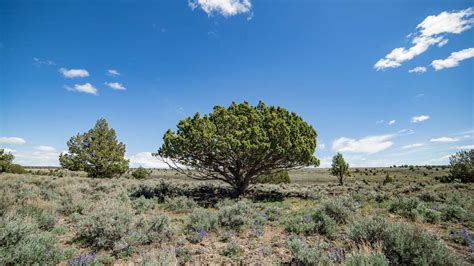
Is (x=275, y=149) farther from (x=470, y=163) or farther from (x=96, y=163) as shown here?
(x=470, y=163)

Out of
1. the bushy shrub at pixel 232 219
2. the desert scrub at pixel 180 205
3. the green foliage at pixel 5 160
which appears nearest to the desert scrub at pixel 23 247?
the bushy shrub at pixel 232 219

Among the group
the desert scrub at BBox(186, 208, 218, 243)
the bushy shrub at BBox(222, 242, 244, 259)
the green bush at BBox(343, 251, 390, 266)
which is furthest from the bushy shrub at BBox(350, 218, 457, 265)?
the desert scrub at BBox(186, 208, 218, 243)

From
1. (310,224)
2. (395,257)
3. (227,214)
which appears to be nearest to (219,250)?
(227,214)

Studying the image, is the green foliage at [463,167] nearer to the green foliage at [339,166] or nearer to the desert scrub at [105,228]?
the green foliage at [339,166]

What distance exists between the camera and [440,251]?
4824mm

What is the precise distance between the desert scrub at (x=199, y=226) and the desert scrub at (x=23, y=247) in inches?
138

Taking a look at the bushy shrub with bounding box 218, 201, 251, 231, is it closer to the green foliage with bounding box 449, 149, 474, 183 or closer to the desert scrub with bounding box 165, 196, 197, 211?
the desert scrub with bounding box 165, 196, 197, 211

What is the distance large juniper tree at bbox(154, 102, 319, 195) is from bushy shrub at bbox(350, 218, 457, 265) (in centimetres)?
999

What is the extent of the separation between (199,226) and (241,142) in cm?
781

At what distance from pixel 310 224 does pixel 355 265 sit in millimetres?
4278

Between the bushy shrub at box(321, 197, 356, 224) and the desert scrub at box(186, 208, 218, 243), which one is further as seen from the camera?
the bushy shrub at box(321, 197, 356, 224)

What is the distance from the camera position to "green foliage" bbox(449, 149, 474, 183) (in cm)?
2966

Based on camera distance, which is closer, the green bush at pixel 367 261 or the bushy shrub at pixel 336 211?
the green bush at pixel 367 261

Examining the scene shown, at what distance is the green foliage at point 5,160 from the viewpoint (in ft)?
128
